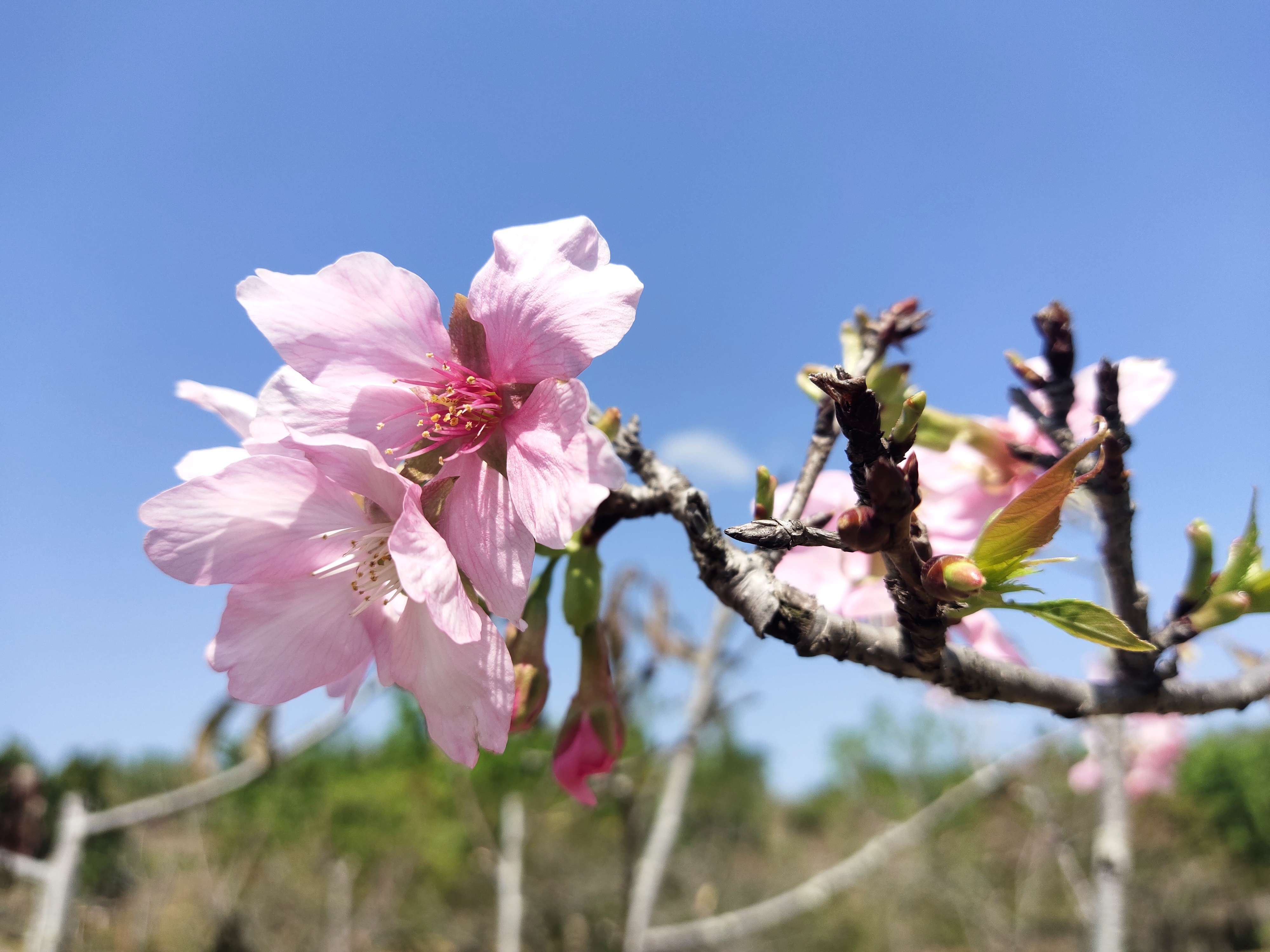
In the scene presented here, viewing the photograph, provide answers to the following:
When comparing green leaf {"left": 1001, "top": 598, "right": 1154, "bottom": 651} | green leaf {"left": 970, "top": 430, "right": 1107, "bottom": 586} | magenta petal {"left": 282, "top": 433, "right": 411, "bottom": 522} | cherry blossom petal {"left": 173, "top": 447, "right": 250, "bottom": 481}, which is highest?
cherry blossom petal {"left": 173, "top": 447, "right": 250, "bottom": 481}

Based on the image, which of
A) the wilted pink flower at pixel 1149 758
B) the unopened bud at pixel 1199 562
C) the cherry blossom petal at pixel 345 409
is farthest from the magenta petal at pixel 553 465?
the wilted pink flower at pixel 1149 758

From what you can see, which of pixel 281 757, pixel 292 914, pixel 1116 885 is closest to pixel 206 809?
pixel 292 914

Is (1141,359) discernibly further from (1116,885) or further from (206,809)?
(206,809)

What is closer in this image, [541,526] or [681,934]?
[541,526]

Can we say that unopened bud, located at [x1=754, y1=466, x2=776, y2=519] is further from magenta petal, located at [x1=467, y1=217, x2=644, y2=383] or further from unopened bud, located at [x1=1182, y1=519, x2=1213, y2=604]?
unopened bud, located at [x1=1182, y1=519, x2=1213, y2=604]

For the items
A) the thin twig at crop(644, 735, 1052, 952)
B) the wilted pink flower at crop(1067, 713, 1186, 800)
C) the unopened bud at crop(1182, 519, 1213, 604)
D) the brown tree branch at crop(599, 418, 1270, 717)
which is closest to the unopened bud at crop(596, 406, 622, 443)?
the brown tree branch at crop(599, 418, 1270, 717)

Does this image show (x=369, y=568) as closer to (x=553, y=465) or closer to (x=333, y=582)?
(x=333, y=582)

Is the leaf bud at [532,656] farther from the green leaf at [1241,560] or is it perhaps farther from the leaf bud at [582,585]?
the green leaf at [1241,560]
